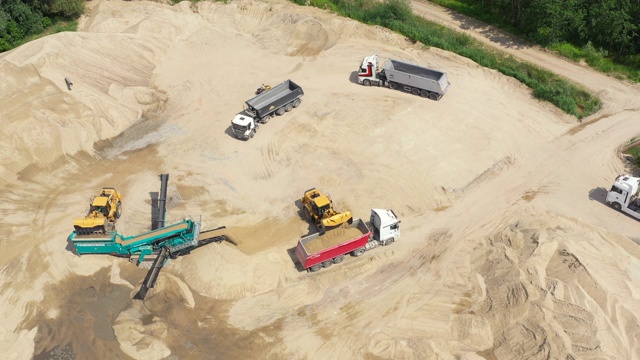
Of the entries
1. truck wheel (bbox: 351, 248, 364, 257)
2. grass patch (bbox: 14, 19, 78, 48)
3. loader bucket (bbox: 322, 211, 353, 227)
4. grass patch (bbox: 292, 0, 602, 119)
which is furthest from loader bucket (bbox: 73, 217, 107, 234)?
grass patch (bbox: 292, 0, 602, 119)

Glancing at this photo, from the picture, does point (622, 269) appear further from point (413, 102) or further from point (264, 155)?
point (264, 155)

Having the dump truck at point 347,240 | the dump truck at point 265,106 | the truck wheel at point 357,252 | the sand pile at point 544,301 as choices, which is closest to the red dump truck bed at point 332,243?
the dump truck at point 347,240

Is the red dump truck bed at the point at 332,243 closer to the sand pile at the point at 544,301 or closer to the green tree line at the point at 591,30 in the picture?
the sand pile at the point at 544,301

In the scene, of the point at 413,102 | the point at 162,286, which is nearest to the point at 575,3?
the point at 413,102

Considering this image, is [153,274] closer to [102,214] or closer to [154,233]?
[154,233]

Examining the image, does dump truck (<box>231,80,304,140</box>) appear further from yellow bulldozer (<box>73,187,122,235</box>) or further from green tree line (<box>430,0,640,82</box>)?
green tree line (<box>430,0,640,82</box>)
